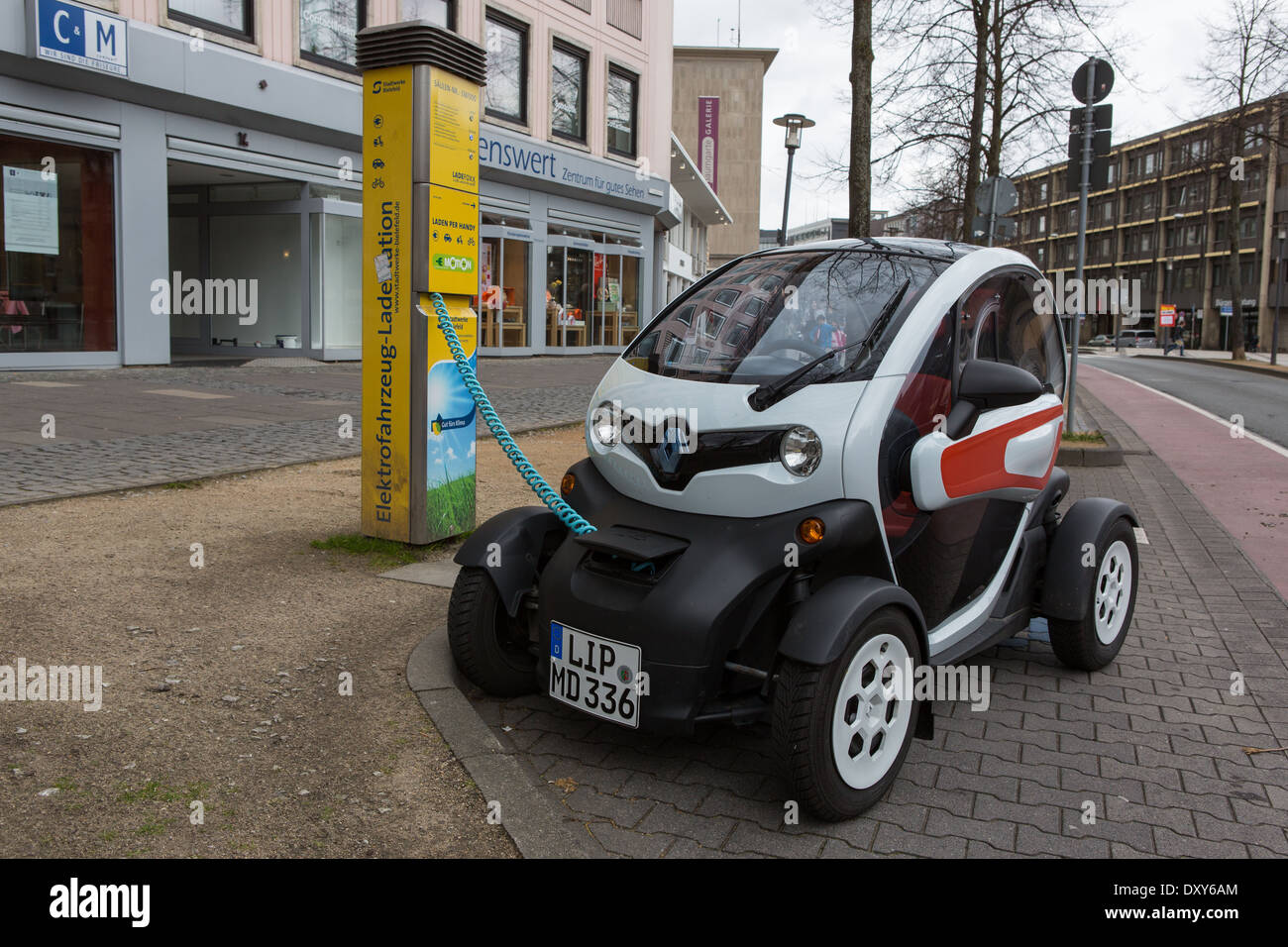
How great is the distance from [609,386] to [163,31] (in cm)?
1466

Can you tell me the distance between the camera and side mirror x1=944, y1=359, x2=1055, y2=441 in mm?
3562

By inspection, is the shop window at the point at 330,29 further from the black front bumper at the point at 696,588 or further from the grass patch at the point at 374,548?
the black front bumper at the point at 696,588

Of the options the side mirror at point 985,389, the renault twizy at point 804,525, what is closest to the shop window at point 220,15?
→ the renault twizy at point 804,525

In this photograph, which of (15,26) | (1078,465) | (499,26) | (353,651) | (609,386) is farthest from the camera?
(499,26)

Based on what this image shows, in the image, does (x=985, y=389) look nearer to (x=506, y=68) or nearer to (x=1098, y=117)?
(x=1098, y=117)

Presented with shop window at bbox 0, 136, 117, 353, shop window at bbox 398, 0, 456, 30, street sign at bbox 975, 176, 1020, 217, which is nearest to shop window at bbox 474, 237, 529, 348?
shop window at bbox 398, 0, 456, 30

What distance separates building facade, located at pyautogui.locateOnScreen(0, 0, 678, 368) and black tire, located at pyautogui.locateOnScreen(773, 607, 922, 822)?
47.5 feet

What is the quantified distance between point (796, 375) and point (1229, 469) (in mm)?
9148

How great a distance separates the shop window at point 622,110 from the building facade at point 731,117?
5553 centimetres

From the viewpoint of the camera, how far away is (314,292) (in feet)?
63.4

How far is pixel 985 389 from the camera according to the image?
3.57 meters

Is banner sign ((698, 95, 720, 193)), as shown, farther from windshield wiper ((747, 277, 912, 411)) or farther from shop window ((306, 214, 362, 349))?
windshield wiper ((747, 277, 912, 411))
